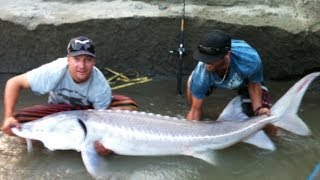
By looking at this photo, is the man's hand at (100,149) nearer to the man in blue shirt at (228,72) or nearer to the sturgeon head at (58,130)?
the sturgeon head at (58,130)

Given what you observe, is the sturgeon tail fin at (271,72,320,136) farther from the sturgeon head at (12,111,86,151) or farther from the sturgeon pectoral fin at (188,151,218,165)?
the sturgeon head at (12,111,86,151)

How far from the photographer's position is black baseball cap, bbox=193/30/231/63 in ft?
12.2

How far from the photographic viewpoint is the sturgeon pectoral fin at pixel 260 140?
3900 mm

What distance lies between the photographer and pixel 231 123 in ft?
12.7

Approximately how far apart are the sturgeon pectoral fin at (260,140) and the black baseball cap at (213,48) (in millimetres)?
601

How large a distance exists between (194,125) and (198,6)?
1.96 metres

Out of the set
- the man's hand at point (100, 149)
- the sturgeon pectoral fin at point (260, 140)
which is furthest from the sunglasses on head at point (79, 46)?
the sturgeon pectoral fin at point (260, 140)

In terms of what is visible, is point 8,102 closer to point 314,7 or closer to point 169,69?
point 169,69

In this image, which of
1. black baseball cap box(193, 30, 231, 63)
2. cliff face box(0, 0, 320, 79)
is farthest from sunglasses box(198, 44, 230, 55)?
cliff face box(0, 0, 320, 79)

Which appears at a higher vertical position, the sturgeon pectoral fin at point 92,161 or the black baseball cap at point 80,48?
the black baseball cap at point 80,48

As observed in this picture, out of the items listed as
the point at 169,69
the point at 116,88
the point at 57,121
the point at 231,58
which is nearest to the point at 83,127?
the point at 57,121

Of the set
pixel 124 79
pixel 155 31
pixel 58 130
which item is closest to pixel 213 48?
pixel 58 130

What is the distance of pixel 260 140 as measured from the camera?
155 inches

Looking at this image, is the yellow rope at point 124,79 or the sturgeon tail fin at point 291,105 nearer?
the sturgeon tail fin at point 291,105
